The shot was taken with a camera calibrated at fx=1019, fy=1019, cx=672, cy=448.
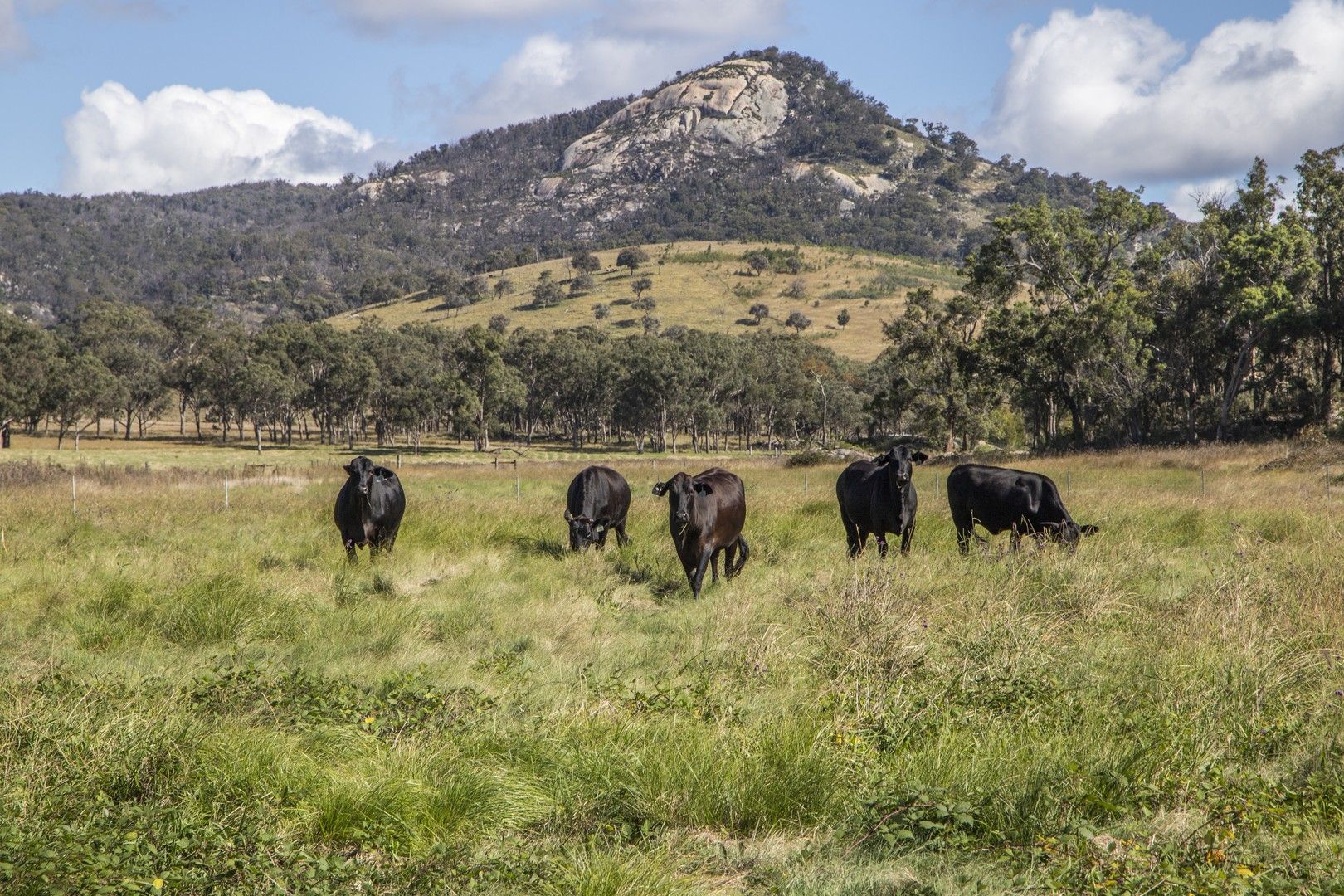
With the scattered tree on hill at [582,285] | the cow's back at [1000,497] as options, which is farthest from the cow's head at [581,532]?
the scattered tree on hill at [582,285]

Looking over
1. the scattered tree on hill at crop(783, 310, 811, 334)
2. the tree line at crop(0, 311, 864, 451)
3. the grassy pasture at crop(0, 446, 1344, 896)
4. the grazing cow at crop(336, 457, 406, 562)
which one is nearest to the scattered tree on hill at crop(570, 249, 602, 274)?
the scattered tree on hill at crop(783, 310, 811, 334)

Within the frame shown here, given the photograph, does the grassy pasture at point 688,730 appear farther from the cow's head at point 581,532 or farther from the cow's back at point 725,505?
the cow's head at point 581,532

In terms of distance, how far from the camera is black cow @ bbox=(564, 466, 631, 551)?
559 inches

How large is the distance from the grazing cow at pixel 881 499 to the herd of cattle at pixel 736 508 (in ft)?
0.05

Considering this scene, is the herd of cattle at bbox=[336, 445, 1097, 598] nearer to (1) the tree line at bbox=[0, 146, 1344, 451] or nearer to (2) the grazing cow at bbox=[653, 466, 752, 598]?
(2) the grazing cow at bbox=[653, 466, 752, 598]

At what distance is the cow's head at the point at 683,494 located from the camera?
12.1 meters

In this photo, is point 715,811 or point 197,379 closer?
point 715,811

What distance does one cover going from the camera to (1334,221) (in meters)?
45.4

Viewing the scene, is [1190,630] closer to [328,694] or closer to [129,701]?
[328,694]

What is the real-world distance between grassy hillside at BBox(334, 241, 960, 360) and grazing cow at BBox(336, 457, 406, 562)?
116 m

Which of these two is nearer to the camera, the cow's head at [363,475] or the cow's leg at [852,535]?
the cow's head at [363,475]

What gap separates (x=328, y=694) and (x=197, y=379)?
300 ft

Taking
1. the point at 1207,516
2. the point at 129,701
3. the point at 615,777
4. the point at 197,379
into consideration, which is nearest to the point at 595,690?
the point at 615,777

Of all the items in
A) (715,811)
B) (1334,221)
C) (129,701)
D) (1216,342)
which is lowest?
(715,811)
